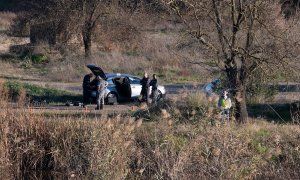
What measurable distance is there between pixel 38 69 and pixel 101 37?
4814 mm

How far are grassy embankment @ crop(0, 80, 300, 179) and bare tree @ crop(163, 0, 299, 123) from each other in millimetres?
3027

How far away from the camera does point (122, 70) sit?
38.3m

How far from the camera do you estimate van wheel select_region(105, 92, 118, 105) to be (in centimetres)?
2750

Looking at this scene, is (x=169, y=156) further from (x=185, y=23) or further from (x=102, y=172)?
(x=185, y=23)

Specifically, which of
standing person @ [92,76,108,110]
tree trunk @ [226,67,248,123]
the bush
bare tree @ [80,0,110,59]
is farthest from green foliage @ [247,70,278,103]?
the bush

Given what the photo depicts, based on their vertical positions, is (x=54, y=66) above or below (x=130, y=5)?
below

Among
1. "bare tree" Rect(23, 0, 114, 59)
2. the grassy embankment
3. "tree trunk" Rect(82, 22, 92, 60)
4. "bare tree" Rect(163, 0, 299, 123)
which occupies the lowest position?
the grassy embankment

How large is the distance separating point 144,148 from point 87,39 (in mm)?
25860

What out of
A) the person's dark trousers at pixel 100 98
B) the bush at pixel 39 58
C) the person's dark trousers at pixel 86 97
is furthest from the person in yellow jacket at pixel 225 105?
the bush at pixel 39 58

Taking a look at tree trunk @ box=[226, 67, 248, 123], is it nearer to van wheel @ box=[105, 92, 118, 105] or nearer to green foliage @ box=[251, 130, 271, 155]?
green foliage @ box=[251, 130, 271, 155]

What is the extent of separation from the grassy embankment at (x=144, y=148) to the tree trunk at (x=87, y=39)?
23683 mm

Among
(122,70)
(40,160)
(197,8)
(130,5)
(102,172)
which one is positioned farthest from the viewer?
(130,5)

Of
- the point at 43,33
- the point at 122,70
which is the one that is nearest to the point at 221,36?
the point at 122,70

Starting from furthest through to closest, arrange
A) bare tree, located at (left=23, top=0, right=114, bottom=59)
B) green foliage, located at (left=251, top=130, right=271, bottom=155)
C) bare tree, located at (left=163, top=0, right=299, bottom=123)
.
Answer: bare tree, located at (left=23, top=0, right=114, bottom=59) → bare tree, located at (left=163, top=0, right=299, bottom=123) → green foliage, located at (left=251, top=130, right=271, bottom=155)
